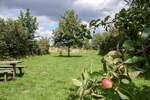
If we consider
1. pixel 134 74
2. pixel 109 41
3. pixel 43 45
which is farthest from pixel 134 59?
pixel 43 45

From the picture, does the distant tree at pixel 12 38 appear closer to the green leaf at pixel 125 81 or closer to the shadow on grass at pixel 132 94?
the shadow on grass at pixel 132 94

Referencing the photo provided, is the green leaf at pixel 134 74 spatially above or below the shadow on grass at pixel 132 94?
above

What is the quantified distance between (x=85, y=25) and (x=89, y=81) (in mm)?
583

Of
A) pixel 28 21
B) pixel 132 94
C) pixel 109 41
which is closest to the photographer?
pixel 132 94

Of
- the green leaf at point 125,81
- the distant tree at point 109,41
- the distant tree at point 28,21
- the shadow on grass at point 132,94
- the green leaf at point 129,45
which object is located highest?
the distant tree at point 28,21

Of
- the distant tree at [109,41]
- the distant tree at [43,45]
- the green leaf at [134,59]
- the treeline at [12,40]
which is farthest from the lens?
the distant tree at [43,45]

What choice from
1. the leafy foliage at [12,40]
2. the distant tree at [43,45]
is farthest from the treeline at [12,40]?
the distant tree at [43,45]

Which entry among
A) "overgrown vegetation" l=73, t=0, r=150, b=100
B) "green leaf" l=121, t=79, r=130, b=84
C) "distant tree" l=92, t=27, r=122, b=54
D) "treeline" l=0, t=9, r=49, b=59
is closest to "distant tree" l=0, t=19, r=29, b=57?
"treeline" l=0, t=9, r=49, b=59

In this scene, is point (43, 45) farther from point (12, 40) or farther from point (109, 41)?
point (109, 41)

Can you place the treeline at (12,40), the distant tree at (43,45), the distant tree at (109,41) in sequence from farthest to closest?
the distant tree at (43,45) < the treeline at (12,40) < the distant tree at (109,41)

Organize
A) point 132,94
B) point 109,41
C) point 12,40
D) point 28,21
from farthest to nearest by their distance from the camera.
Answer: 1. point 28,21
2. point 109,41
3. point 12,40
4. point 132,94

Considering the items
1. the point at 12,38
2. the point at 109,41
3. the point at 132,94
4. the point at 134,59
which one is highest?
the point at 12,38

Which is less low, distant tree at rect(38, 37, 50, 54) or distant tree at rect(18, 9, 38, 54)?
distant tree at rect(18, 9, 38, 54)

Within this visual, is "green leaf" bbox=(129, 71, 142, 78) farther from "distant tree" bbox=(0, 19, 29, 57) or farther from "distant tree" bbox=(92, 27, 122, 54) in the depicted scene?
"distant tree" bbox=(0, 19, 29, 57)
